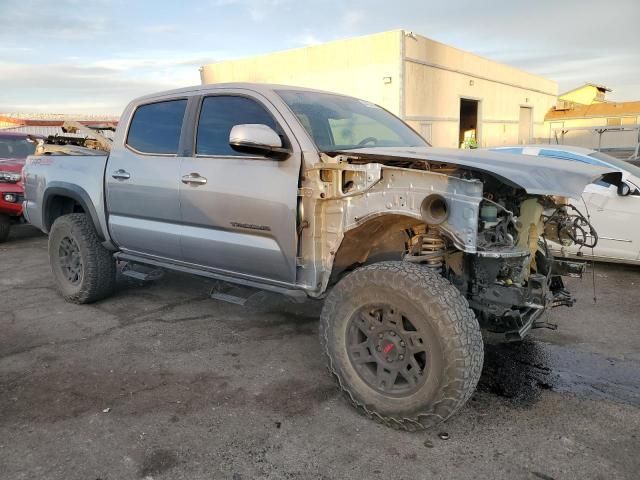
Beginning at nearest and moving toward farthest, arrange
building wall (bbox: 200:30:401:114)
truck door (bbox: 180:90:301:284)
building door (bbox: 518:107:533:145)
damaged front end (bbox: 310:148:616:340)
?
damaged front end (bbox: 310:148:616:340) → truck door (bbox: 180:90:301:284) → building wall (bbox: 200:30:401:114) → building door (bbox: 518:107:533:145)

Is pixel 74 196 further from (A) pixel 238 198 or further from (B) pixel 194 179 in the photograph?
(A) pixel 238 198

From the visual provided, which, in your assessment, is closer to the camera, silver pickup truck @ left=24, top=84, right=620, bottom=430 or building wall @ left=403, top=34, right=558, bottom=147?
silver pickup truck @ left=24, top=84, right=620, bottom=430

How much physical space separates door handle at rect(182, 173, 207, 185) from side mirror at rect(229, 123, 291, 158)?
2.05ft

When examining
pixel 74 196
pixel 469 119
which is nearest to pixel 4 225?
pixel 74 196

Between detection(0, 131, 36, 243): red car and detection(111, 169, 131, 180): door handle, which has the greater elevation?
detection(111, 169, 131, 180): door handle

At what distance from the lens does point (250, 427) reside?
296 centimetres

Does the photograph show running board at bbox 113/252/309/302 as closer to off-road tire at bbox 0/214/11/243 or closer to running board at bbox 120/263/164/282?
running board at bbox 120/263/164/282

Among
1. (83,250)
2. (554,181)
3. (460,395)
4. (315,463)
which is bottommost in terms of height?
(315,463)

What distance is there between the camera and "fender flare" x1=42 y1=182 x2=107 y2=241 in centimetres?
483

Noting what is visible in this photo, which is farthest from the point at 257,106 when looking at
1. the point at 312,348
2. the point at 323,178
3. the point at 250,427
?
the point at 250,427

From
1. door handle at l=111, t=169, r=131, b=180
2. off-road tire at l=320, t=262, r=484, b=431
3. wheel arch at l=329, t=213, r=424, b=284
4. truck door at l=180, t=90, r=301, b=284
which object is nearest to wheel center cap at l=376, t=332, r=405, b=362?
off-road tire at l=320, t=262, r=484, b=431

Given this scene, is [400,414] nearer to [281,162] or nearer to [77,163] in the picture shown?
[281,162]

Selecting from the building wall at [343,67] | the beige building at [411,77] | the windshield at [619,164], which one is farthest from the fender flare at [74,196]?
the building wall at [343,67]

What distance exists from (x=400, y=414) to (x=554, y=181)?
153 centimetres
